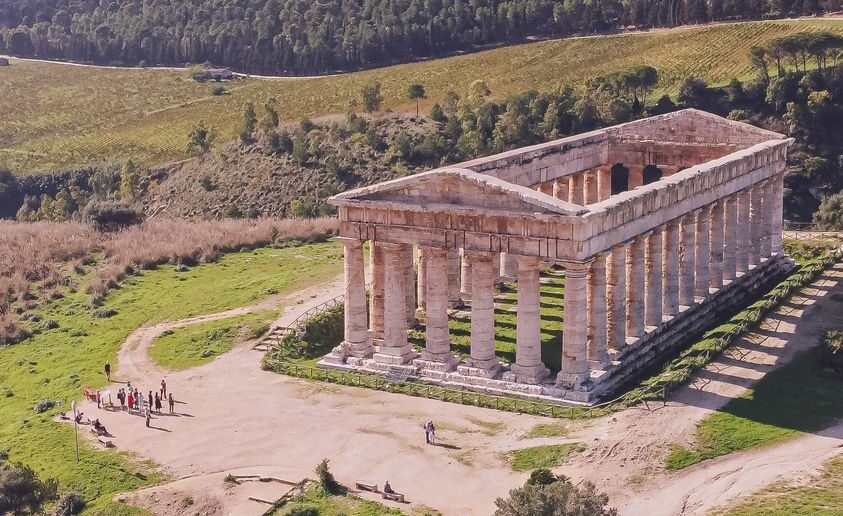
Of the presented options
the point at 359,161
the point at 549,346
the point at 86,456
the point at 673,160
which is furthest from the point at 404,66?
the point at 86,456

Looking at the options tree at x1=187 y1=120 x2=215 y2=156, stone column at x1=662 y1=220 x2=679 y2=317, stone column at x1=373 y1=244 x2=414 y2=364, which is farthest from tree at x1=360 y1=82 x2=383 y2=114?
stone column at x1=373 y1=244 x2=414 y2=364

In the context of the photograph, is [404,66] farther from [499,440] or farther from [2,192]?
[499,440]

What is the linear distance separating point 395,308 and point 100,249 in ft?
127

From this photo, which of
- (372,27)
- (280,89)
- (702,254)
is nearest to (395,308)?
(702,254)

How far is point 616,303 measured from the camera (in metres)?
58.6

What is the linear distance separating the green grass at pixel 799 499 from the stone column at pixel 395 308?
20.8 metres

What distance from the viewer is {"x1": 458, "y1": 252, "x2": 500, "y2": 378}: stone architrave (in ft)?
182

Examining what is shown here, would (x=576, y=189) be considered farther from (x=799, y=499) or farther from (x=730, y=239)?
(x=799, y=499)

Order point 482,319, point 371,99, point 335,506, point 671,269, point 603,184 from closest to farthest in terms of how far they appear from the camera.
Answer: point 335,506 → point 482,319 → point 671,269 → point 603,184 → point 371,99

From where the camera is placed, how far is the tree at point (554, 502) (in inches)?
1555

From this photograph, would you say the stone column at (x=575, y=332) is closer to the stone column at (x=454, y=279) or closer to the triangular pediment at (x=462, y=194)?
the triangular pediment at (x=462, y=194)

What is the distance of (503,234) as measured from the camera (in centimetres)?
5453

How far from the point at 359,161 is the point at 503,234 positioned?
6610 cm

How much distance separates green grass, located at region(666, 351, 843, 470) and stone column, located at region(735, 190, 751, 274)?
15.3 metres
